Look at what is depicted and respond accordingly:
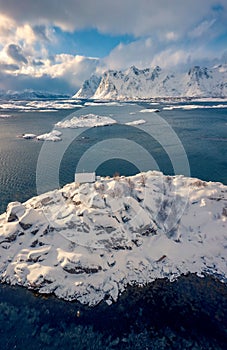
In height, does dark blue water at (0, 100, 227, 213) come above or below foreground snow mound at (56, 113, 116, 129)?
below

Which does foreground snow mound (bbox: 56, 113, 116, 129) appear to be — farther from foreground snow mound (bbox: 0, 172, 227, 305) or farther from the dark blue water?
foreground snow mound (bbox: 0, 172, 227, 305)

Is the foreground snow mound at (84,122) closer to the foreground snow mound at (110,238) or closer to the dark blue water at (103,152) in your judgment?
the dark blue water at (103,152)

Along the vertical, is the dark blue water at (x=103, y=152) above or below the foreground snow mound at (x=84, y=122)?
below

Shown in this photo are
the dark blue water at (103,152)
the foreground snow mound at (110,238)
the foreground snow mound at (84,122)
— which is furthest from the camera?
the foreground snow mound at (84,122)

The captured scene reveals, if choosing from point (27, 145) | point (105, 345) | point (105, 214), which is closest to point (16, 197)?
point (105, 214)

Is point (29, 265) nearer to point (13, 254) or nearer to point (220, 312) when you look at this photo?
point (13, 254)

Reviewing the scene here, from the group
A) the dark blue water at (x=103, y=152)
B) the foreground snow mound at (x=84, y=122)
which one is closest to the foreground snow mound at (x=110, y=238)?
the dark blue water at (x=103, y=152)

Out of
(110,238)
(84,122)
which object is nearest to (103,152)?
(110,238)

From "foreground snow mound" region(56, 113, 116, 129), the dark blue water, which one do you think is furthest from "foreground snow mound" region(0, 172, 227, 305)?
"foreground snow mound" region(56, 113, 116, 129)
